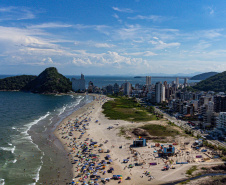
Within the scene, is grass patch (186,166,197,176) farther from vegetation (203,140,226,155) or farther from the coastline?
the coastline

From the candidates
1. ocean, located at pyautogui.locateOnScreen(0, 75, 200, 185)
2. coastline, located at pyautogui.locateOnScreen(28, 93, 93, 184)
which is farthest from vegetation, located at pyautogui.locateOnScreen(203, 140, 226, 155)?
ocean, located at pyautogui.locateOnScreen(0, 75, 200, 185)

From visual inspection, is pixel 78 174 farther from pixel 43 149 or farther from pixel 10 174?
pixel 43 149

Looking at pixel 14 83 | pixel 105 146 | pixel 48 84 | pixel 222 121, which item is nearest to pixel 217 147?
pixel 222 121

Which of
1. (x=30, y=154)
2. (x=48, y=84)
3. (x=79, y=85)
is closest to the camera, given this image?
(x=30, y=154)

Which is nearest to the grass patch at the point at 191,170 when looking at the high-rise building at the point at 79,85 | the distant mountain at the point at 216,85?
the distant mountain at the point at 216,85

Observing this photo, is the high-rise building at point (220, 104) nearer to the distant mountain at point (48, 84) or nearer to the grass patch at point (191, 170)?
the grass patch at point (191, 170)

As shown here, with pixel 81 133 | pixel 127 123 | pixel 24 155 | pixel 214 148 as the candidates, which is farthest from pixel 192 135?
pixel 24 155

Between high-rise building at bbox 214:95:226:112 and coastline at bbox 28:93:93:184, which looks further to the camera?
high-rise building at bbox 214:95:226:112

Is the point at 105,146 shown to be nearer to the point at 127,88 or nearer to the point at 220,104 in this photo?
the point at 220,104
